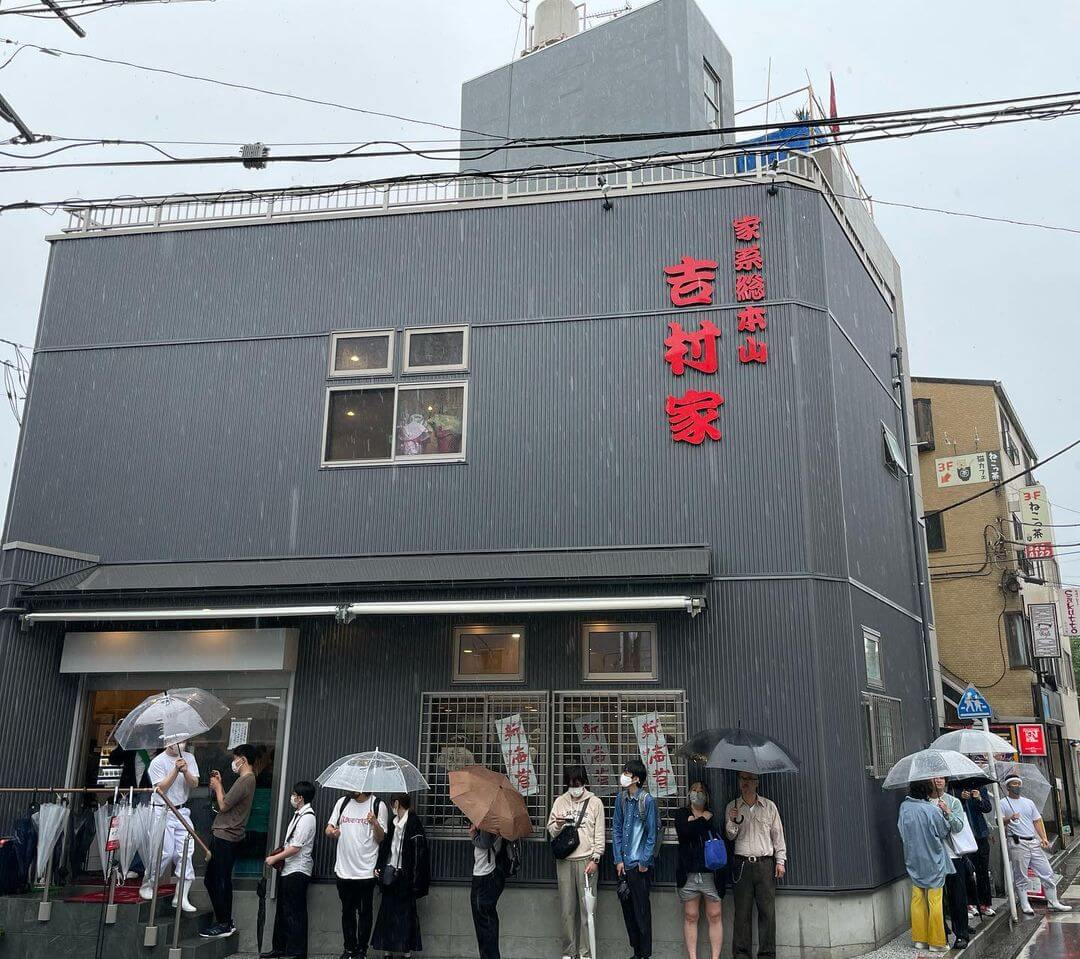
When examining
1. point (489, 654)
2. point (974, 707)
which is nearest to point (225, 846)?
point (489, 654)

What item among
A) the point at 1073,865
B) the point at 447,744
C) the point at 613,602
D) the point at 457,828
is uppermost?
the point at 613,602

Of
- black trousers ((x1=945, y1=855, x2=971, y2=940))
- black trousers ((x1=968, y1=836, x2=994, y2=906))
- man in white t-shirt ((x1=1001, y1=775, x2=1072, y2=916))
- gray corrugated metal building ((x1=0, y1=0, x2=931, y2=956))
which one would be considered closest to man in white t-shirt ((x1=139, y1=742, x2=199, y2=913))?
gray corrugated metal building ((x1=0, y1=0, x2=931, y2=956))

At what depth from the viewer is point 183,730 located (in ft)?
33.2

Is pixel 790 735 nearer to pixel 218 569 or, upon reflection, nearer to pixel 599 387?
pixel 599 387

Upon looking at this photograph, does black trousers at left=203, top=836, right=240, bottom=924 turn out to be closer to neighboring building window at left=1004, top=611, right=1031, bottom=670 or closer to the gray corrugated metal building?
the gray corrugated metal building

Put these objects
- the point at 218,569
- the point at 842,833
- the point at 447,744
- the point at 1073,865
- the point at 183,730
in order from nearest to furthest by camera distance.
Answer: the point at 183,730, the point at 842,833, the point at 447,744, the point at 218,569, the point at 1073,865

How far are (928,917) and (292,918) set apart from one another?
688 centimetres

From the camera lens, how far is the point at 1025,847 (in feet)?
45.5

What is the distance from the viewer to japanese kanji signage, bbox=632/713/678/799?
1117cm

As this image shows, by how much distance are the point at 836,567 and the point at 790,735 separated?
214 centimetres

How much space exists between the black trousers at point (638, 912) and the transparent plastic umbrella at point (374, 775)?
2.41 metres

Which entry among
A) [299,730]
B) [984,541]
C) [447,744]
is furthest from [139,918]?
[984,541]

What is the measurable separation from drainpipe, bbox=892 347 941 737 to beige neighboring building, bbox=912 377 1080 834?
10.5 m

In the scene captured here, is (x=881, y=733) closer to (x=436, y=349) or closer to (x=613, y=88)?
(x=436, y=349)
